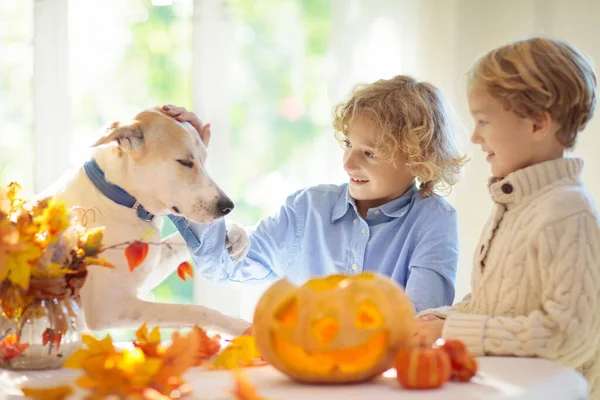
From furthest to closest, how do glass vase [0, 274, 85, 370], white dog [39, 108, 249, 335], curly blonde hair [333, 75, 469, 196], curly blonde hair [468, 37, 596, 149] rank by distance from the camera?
curly blonde hair [333, 75, 469, 196] < white dog [39, 108, 249, 335] < curly blonde hair [468, 37, 596, 149] < glass vase [0, 274, 85, 370]

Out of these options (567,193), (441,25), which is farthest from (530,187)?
(441,25)

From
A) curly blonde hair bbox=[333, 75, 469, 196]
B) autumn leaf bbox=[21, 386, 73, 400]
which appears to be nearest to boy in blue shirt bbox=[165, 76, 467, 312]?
curly blonde hair bbox=[333, 75, 469, 196]

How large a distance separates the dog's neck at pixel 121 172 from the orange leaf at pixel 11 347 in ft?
1.73

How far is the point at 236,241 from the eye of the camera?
5.74 feet

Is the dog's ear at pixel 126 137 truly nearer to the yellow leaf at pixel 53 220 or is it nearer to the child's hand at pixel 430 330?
the yellow leaf at pixel 53 220

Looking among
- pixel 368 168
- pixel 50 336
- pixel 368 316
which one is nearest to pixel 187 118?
pixel 368 168

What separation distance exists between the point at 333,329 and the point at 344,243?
890 millimetres

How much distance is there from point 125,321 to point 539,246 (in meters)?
0.82

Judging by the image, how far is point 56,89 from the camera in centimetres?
272

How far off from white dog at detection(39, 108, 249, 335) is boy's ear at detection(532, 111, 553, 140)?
67 centimetres

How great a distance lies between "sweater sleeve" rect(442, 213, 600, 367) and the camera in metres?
1.17

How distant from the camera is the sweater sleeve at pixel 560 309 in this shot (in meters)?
1.17

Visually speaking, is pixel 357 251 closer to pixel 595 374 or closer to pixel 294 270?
pixel 294 270

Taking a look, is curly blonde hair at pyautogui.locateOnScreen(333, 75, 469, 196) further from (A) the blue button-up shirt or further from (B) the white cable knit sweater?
(B) the white cable knit sweater
